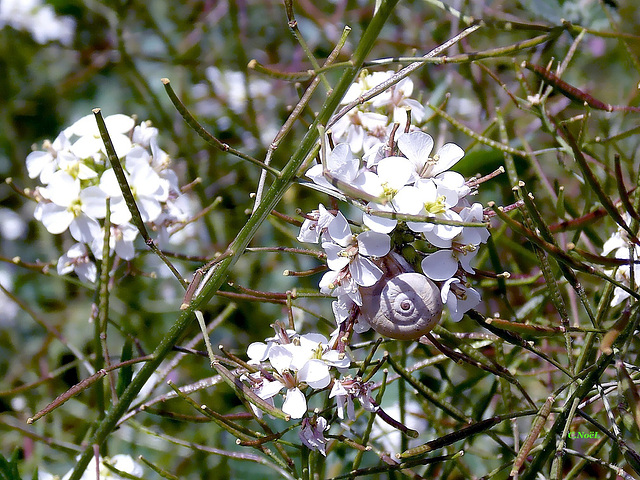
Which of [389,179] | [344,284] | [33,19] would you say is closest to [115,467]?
[344,284]

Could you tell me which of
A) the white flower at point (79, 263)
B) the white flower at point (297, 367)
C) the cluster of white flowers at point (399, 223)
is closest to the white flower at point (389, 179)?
the cluster of white flowers at point (399, 223)

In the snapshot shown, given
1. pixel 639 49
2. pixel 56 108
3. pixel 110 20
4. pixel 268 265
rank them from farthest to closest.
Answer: pixel 56 108
pixel 110 20
pixel 268 265
pixel 639 49

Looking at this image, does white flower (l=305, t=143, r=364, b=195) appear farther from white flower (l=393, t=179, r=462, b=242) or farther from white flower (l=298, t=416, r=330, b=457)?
white flower (l=298, t=416, r=330, b=457)

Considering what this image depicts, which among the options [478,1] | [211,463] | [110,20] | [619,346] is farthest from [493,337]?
[110,20]

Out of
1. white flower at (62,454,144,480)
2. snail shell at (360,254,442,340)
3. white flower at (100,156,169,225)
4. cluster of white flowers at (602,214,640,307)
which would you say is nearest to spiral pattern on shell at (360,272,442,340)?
snail shell at (360,254,442,340)

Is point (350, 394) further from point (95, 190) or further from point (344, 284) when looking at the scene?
point (95, 190)

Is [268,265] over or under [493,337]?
over

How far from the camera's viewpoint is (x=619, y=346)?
2.40 ft

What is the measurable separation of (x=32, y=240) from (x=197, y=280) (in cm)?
178

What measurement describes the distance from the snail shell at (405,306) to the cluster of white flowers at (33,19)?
2.00 meters

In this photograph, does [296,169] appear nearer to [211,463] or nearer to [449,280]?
[449,280]

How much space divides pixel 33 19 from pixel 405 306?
2113 millimetres

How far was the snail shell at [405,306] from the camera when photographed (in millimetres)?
685

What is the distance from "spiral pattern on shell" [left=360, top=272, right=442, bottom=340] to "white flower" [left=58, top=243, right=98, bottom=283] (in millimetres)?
536
